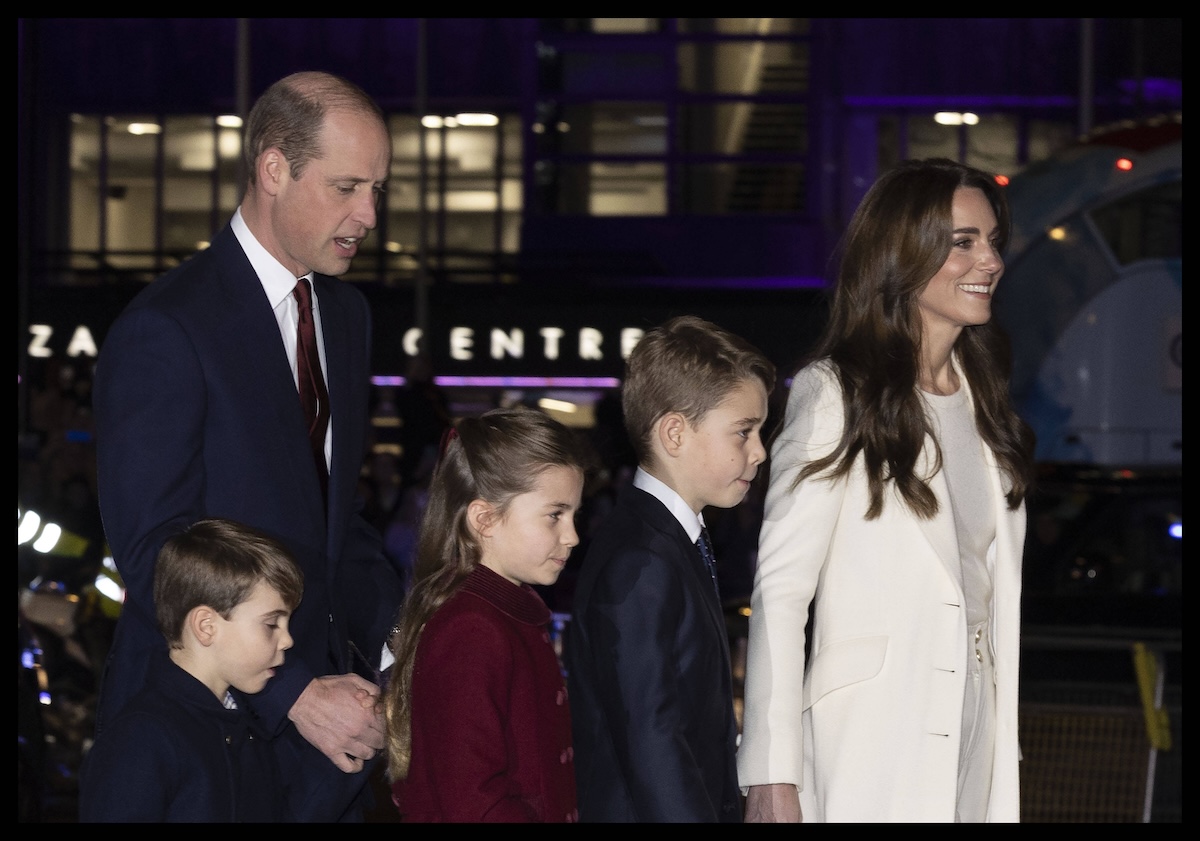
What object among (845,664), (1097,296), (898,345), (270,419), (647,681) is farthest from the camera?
(1097,296)

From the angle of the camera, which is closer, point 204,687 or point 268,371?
point 204,687

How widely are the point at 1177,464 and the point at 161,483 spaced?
28.4 feet

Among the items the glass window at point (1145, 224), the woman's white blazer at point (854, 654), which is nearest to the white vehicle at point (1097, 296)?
the glass window at point (1145, 224)

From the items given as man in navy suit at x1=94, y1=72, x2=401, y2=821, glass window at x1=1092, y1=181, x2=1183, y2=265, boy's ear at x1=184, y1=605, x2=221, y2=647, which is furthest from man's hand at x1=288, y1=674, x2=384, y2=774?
glass window at x1=1092, y1=181, x2=1183, y2=265

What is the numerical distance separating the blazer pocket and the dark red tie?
3.23 feet

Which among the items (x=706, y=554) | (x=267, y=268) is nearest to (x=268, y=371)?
(x=267, y=268)

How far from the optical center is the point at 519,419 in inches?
121

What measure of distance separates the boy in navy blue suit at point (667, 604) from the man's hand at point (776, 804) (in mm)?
43

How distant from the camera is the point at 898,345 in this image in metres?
3.28

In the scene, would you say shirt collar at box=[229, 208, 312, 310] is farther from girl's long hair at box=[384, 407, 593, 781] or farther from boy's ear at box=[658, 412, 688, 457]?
boy's ear at box=[658, 412, 688, 457]

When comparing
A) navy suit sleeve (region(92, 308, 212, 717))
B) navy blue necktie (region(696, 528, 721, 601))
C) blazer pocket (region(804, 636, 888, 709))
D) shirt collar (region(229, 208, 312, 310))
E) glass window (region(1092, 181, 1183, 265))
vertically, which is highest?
glass window (region(1092, 181, 1183, 265))

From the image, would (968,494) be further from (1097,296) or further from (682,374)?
(1097,296)

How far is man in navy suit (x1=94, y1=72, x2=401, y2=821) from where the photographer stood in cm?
288

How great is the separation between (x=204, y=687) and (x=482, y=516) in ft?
1.87
